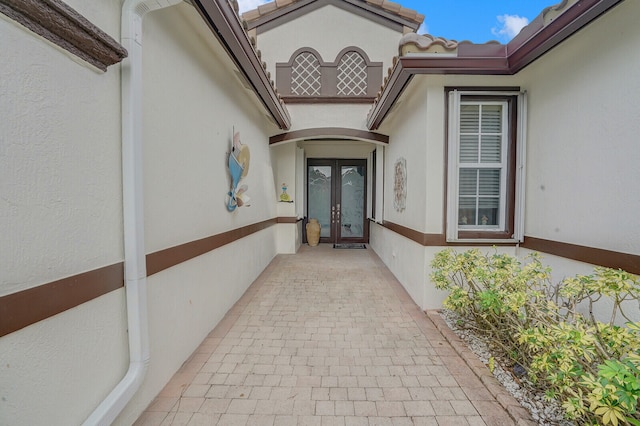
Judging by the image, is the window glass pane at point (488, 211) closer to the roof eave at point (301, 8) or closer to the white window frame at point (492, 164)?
the white window frame at point (492, 164)

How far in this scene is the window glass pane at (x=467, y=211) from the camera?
12.8 ft

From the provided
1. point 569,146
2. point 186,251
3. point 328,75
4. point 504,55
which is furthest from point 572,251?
point 328,75

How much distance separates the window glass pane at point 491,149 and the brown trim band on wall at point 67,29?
3.83 m

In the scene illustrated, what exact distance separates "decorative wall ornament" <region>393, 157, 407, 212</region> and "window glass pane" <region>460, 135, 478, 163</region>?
1064mm

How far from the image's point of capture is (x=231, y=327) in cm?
338

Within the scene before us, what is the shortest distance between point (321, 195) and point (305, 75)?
11.9 feet

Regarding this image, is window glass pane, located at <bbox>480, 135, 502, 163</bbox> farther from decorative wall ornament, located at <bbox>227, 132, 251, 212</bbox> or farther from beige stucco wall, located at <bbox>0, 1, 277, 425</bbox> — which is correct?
beige stucco wall, located at <bbox>0, 1, 277, 425</bbox>

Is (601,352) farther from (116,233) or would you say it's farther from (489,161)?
(116,233)

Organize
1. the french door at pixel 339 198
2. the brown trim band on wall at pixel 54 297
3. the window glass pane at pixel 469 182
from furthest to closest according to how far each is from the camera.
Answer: the french door at pixel 339 198, the window glass pane at pixel 469 182, the brown trim band on wall at pixel 54 297

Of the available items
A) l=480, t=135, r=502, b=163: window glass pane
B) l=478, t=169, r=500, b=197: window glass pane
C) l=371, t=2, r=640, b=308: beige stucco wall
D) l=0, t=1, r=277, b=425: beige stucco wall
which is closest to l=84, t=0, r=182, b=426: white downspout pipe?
l=0, t=1, r=277, b=425: beige stucco wall

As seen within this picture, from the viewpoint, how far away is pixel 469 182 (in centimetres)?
387

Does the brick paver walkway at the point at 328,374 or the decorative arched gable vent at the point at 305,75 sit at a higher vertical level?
the decorative arched gable vent at the point at 305,75

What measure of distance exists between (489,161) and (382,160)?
3.08 metres

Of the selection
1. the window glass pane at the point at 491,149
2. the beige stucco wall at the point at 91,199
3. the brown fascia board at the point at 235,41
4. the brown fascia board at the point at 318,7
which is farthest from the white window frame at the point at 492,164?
the brown fascia board at the point at 318,7
